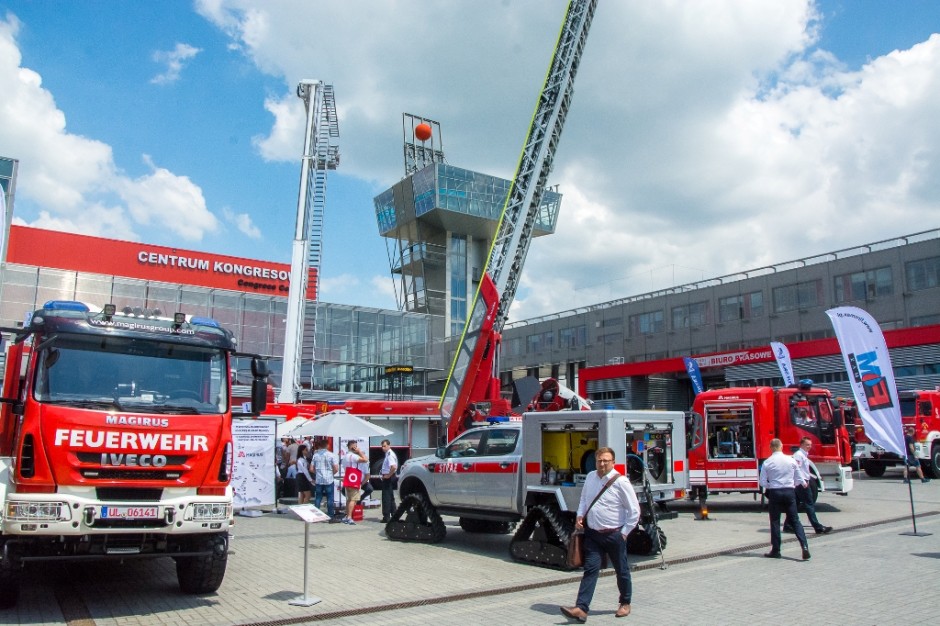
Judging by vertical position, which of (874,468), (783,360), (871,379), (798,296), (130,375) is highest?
(798,296)

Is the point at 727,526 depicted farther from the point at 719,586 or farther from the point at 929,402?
the point at 929,402

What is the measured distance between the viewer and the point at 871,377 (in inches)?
553

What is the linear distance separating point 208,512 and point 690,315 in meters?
52.2

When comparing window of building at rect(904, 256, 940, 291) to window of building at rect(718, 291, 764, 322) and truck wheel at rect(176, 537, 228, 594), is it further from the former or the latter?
truck wheel at rect(176, 537, 228, 594)

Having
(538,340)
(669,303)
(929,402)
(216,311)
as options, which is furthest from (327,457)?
(538,340)

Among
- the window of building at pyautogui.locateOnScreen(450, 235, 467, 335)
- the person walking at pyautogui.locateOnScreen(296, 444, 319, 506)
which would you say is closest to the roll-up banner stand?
the person walking at pyautogui.locateOnScreen(296, 444, 319, 506)

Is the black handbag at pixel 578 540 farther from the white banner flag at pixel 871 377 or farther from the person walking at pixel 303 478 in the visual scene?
the person walking at pixel 303 478

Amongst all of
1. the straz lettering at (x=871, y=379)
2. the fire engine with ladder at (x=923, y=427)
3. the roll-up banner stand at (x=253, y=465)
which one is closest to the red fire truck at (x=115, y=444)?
the roll-up banner stand at (x=253, y=465)

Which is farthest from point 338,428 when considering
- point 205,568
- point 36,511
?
point 36,511

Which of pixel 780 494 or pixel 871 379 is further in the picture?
pixel 871 379

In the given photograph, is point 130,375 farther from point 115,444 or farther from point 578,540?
point 578,540

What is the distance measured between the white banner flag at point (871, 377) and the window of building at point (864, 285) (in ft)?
114

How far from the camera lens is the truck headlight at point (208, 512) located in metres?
7.78

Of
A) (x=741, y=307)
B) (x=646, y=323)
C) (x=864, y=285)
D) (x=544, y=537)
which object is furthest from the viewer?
(x=646, y=323)
